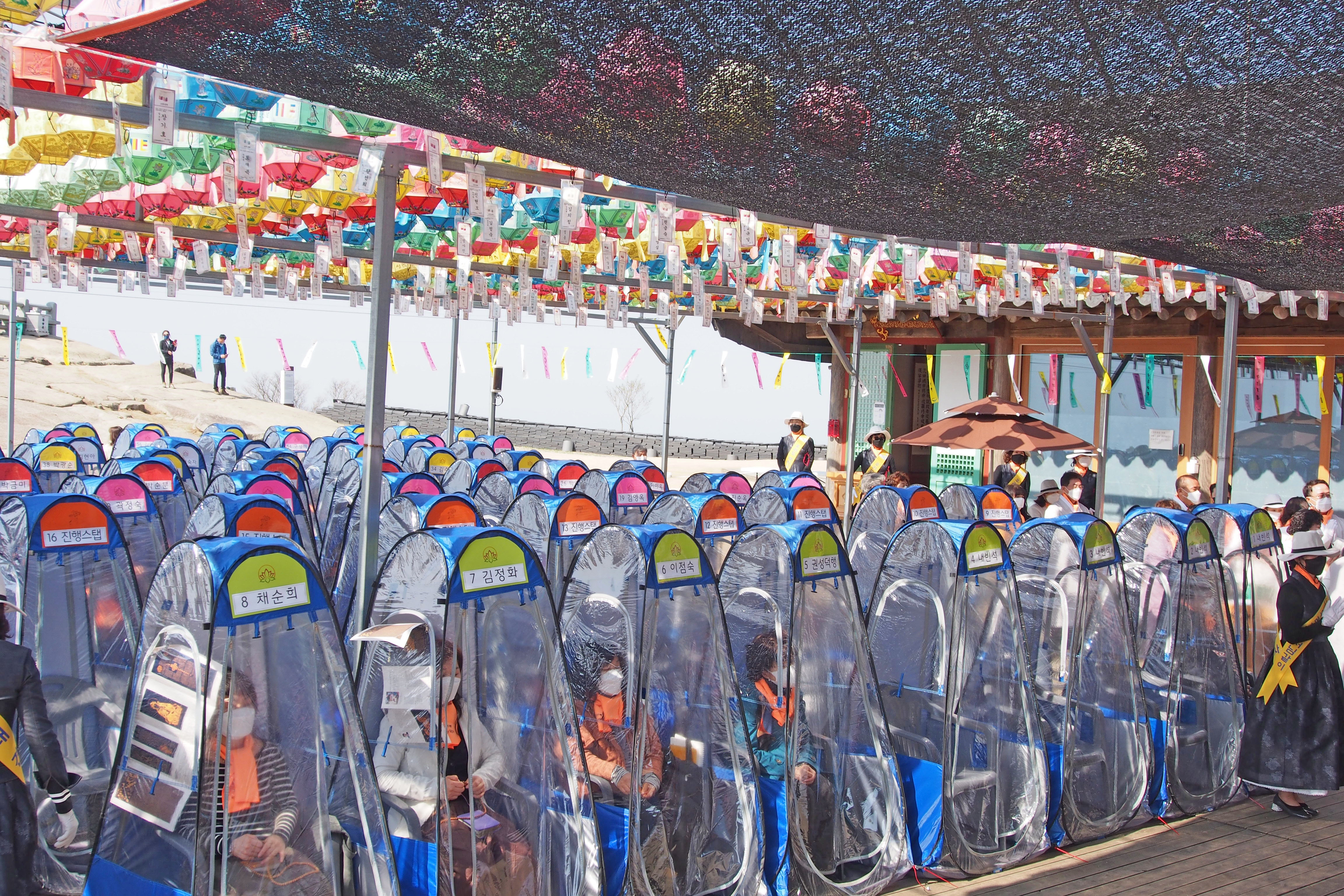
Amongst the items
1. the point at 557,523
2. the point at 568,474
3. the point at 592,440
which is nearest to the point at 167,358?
the point at 592,440

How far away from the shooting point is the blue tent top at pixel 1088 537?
5246 millimetres

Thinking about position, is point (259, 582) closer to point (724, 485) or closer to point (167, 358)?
point (724, 485)

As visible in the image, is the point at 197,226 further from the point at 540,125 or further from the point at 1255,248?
the point at 1255,248

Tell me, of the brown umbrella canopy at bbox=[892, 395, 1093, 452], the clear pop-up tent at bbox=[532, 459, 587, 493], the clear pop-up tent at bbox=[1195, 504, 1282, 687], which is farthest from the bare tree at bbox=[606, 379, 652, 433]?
the clear pop-up tent at bbox=[1195, 504, 1282, 687]

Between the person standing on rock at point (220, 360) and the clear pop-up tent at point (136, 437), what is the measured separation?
1349 cm

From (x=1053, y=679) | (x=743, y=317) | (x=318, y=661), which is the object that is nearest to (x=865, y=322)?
(x=743, y=317)

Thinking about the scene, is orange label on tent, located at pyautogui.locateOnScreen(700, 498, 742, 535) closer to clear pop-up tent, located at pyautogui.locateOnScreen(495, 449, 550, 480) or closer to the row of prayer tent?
the row of prayer tent

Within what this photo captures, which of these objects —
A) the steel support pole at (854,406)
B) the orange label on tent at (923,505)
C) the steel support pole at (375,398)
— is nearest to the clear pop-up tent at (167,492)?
the steel support pole at (375,398)

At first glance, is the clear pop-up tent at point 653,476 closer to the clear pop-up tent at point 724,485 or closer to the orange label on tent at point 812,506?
the clear pop-up tent at point 724,485

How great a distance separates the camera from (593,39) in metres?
2.18

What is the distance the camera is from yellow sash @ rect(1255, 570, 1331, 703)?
17.1ft

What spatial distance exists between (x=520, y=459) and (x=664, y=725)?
7014mm

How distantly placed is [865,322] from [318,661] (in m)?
15.0

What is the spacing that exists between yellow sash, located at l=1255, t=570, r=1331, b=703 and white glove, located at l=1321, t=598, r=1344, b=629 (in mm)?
18
